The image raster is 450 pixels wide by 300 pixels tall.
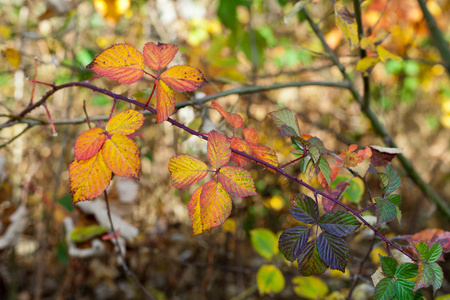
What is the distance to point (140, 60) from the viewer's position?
0.48m

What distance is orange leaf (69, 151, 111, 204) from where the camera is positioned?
45cm

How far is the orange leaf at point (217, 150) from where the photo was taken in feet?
1.48

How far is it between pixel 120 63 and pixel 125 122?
0.08 m

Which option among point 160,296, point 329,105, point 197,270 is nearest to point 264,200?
point 197,270

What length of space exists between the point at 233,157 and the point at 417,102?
311 centimetres

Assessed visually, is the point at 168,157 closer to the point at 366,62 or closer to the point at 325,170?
the point at 366,62

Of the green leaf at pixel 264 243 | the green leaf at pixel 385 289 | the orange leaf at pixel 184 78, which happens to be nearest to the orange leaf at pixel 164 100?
the orange leaf at pixel 184 78

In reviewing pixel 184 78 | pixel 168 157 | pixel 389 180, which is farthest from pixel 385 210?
pixel 168 157

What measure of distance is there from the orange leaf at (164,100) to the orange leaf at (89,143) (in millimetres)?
85

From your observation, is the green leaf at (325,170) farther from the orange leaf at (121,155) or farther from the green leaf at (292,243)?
the orange leaf at (121,155)

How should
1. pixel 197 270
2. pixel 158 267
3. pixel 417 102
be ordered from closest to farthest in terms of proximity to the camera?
pixel 158 267 → pixel 197 270 → pixel 417 102

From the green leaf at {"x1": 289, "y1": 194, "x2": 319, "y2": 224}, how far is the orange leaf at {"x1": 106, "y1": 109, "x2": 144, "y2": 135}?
0.74 feet

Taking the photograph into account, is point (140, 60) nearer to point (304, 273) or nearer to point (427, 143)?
point (304, 273)

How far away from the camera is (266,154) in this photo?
503 millimetres
